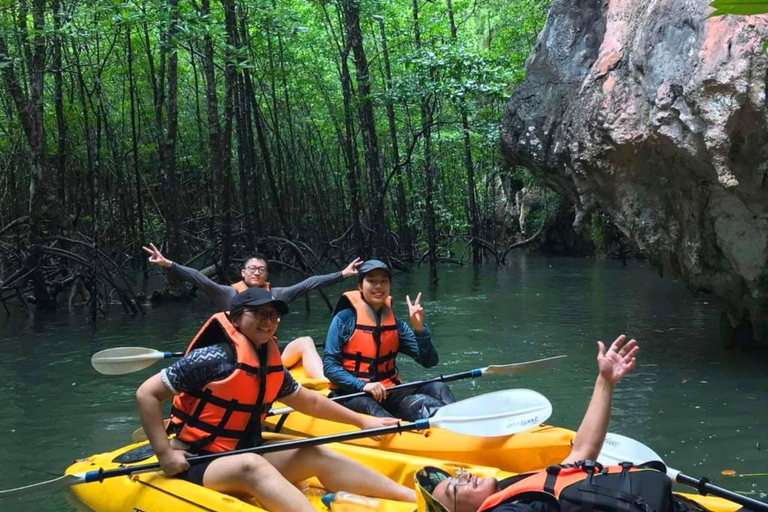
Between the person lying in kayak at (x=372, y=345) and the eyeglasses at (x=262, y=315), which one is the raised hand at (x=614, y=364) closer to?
the eyeglasses at (x=262, y=315)

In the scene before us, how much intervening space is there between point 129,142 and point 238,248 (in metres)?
5.81

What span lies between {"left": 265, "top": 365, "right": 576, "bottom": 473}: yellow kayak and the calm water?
113 cm

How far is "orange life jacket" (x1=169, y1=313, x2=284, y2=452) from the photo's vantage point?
306 cm

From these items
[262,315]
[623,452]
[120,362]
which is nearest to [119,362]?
[120,362]

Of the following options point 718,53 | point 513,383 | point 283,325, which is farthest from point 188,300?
point 718,53

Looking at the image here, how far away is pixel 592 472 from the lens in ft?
7.47

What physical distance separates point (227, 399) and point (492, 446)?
1399mm

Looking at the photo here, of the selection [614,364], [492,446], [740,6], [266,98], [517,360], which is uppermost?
[266,98]

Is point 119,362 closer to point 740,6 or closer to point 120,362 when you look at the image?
point 120,362

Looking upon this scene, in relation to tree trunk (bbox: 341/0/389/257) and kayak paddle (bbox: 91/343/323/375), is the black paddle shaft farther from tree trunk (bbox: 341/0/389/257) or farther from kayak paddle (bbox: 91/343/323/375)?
tree trunk (bbox: 341/0/389/257)

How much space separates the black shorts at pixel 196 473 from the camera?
3.10 metres

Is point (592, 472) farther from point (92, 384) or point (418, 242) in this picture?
point (418, 242)

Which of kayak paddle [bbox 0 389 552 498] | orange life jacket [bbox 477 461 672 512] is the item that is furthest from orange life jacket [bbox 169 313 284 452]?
orange life jacket [bbox 477 461 672 512]

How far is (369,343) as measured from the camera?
4488 millimetres
